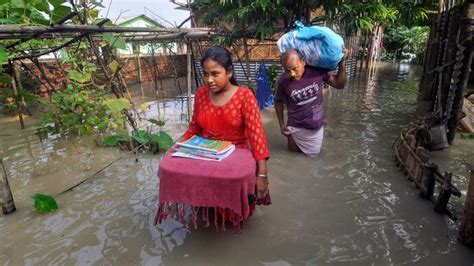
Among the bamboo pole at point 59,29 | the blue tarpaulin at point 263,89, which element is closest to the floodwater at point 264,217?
Answer: the bamboo pole at point 59,29

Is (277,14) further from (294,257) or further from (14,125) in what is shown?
(14,125)

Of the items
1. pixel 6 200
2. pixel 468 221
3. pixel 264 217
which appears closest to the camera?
pixel 468 221

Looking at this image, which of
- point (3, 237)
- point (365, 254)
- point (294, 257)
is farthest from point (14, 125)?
point (365, 254)

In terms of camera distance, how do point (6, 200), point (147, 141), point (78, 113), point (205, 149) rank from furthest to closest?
1. point (78, 113)
2. point (147, 141)
3. point (6, 200)
4. point (205, 149)

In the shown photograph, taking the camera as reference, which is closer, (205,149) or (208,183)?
(208,183)

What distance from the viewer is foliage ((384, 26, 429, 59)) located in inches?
939

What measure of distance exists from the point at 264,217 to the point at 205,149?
113cm

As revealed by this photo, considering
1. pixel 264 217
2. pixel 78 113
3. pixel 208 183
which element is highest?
pixel 208 183

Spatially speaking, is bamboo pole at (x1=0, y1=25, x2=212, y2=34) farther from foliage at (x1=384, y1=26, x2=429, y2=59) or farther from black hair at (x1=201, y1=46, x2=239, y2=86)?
foliage at (x1=384, y1=26, x2=429, y2=59)

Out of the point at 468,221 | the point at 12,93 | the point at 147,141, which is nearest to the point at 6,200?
the point at 147,141

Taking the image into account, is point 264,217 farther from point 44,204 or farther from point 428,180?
point 44,204

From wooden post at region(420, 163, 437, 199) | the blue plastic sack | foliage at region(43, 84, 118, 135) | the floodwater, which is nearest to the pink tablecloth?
→ the floodwater

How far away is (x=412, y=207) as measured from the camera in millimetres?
3139

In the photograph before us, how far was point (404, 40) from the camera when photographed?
25062mm
